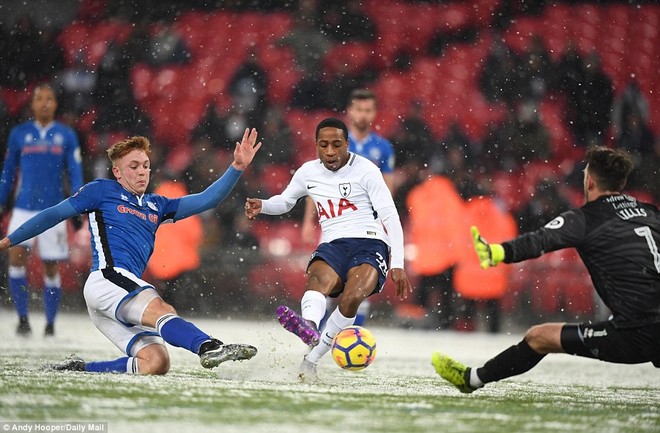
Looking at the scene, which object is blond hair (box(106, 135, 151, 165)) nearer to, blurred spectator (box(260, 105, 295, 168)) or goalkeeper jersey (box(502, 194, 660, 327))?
goalkeeper jersey (box(502, 194, 660, 327))

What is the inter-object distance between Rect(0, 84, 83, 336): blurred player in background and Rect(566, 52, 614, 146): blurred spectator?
8.15m

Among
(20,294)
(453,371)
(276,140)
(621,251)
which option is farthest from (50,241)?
(276,140)

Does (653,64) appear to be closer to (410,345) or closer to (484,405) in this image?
(410,345)

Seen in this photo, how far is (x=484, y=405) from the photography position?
3.88 meters

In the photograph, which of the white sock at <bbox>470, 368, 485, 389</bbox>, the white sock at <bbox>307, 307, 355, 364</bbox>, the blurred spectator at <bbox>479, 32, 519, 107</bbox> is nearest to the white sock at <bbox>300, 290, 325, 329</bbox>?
the white sock at <bbox>307, 307, 355, 364</bbox>

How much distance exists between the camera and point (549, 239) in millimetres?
3879

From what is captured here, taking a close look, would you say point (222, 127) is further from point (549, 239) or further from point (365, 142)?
point (549, 239)

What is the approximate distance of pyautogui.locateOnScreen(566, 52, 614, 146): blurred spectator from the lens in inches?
548

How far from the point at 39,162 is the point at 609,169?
5.61 m

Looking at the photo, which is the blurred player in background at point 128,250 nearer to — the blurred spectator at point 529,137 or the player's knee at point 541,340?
the player's knee at point 541,340

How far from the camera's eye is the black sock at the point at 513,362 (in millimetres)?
4090

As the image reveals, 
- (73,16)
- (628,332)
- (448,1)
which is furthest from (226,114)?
(628,332)

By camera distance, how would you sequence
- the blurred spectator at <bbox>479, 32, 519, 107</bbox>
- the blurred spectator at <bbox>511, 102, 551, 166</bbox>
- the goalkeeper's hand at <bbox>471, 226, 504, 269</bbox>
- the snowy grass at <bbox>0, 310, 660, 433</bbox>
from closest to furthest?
the snowy grass at <bbox>0, 310, 660, 433</bbox>
the goalkeeper's hand at <bbox>471, 226, 504, 269</bbox>
the blurred spectator at <bbox>511, 102, 551, 166</bbox>
the blurred spectator at <bbox>479, 32, 519, 107</bbox>

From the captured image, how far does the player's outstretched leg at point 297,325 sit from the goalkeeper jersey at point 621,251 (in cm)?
122
